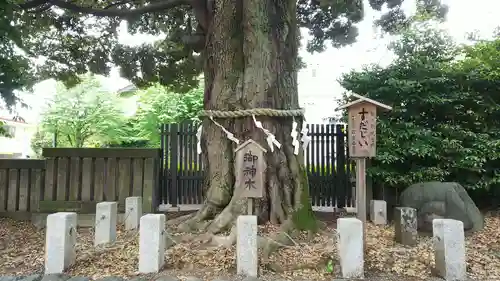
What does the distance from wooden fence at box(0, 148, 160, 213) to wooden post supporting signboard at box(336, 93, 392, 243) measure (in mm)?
4841

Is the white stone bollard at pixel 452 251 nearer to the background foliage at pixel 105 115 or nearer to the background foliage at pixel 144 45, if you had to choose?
the background foliage at pixel 144 45

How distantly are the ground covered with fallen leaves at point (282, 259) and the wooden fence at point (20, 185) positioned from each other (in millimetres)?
2480

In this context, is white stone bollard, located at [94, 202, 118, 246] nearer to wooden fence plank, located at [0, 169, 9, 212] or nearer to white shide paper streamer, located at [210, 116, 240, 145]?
white shide paper streamer, located at [210, 116, 240, 145]

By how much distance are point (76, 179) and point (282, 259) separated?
5.48m

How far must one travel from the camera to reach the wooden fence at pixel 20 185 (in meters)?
8.16

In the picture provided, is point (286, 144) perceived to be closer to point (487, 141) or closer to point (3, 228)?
point (487, 141)

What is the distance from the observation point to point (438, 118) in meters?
8.25

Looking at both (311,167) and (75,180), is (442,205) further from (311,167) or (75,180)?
(75,180)

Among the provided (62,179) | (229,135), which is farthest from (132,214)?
(62,179)

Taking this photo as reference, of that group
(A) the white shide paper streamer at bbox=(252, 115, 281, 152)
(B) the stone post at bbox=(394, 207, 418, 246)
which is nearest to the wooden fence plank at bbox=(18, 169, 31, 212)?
(A) the white shide paper streamer at bbox=(252, 115, 281, 152)

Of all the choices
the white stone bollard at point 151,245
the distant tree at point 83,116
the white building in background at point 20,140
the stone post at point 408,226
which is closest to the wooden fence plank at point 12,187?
the white stone bollard at point 151,245

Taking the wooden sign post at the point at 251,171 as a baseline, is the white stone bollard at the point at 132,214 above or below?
below

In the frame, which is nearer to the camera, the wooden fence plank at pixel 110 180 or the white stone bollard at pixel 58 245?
the white stone bollard at pixel 58 245

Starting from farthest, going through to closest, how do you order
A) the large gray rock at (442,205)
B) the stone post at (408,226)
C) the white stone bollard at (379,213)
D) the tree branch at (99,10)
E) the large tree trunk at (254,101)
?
the tree branch at (99,10), the white stone bollard at (379,213), the large gray rock at (442,205), the large tree trunk at (254,101), the stone post at (408,226)
